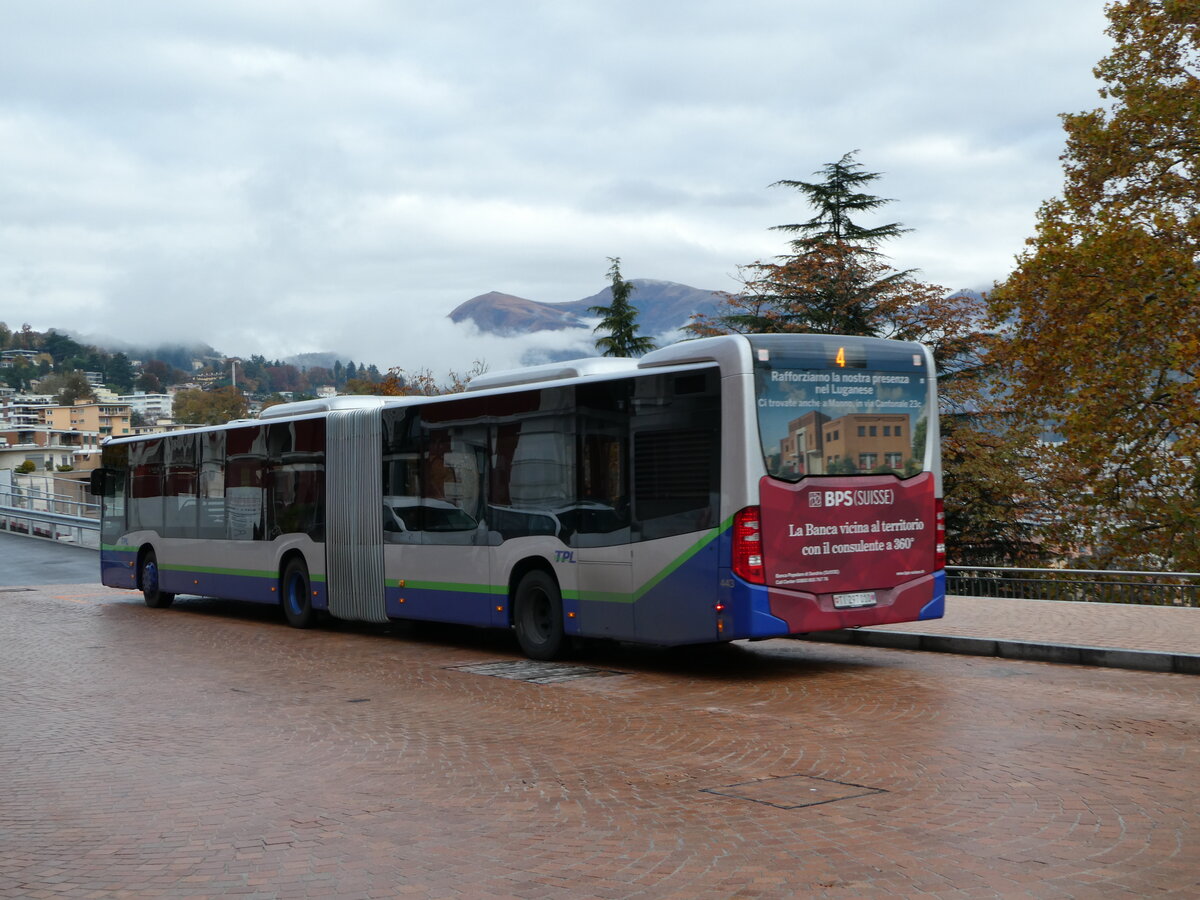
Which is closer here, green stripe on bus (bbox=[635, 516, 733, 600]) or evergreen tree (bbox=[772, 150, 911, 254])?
green stripe on bus (bbox=[635, 516, 733, 600])

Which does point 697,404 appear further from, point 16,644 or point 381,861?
point 16,644

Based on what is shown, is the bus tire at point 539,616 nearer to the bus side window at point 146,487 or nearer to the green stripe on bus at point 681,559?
the green stripe on bus at point 681,559

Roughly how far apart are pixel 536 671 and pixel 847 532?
134 inches

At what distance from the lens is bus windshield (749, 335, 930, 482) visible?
11992mm

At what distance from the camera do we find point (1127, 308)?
27562 mm

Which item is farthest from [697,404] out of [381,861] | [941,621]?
[381,861]

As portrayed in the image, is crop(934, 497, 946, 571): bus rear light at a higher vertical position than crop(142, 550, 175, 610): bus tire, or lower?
higher

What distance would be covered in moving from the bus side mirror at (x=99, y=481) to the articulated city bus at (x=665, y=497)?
939 cm

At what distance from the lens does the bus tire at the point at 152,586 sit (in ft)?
76.0

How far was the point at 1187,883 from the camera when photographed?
5457 mm

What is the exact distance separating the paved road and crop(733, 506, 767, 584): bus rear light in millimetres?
21994

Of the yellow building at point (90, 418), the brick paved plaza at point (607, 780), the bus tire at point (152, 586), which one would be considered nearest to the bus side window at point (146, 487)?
the bus tire at point (152, 586)

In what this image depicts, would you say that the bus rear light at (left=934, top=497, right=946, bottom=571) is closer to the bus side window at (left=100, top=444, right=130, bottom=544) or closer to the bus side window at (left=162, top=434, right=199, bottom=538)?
the bus side window at (left=162, top=434, right=199, bottom=538)

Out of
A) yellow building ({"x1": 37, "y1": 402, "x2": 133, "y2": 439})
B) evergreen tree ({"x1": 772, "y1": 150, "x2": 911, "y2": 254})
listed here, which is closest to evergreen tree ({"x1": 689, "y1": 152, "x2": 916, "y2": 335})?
evergreen tree ({"x1": 772, "y1": 150, "x2": 911, "y2": 254})
